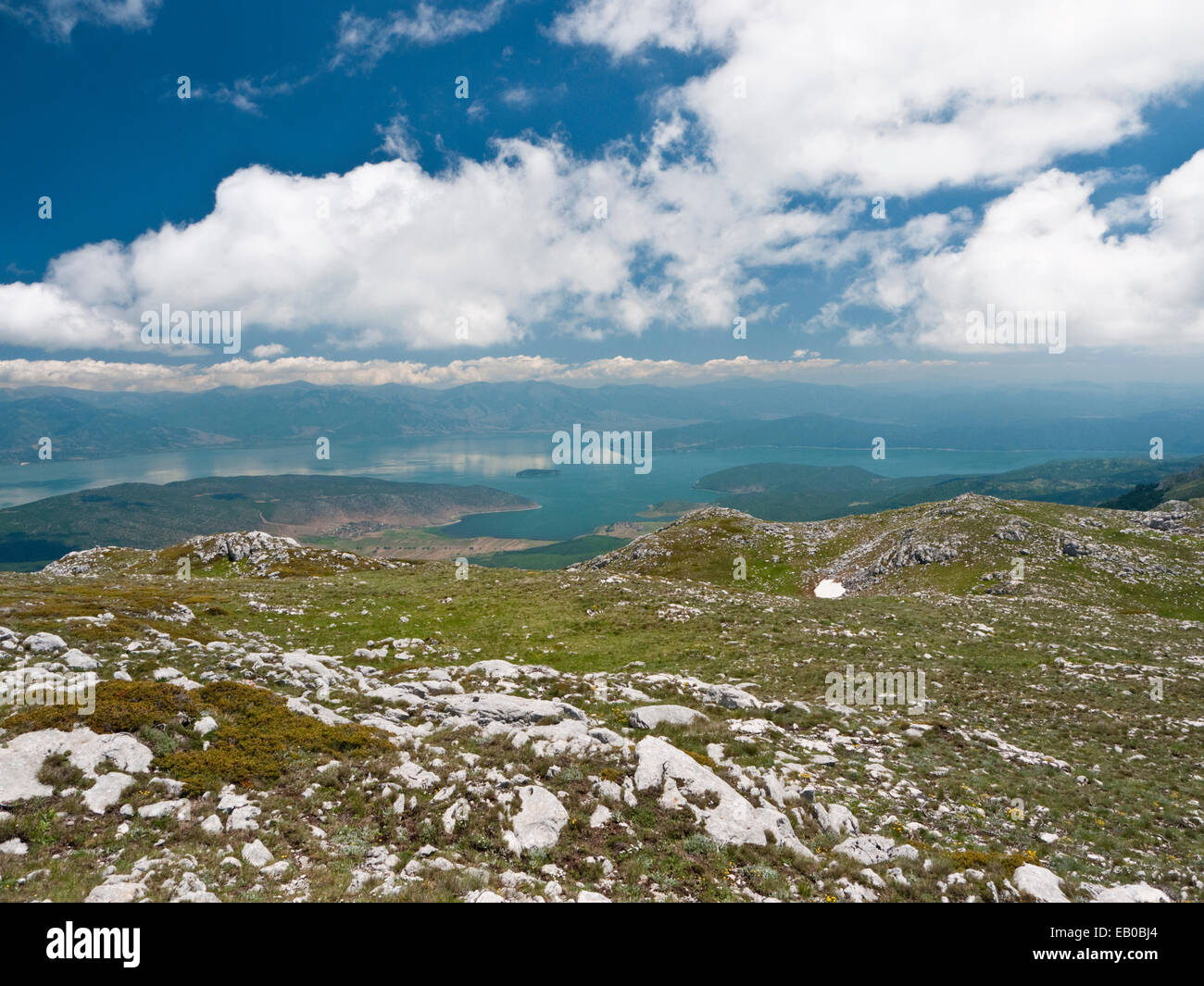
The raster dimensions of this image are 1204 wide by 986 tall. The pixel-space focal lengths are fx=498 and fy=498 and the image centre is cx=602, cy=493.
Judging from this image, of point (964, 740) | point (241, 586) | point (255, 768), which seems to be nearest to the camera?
point (255, 768)

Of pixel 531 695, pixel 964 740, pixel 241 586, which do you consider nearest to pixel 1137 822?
pixel 964 740

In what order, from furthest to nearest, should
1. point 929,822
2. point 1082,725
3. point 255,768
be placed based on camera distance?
point 1082,725 < point 929,822 < point 255,768

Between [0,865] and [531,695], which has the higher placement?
[0,865]

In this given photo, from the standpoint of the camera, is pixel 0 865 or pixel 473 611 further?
pixel 473 611
